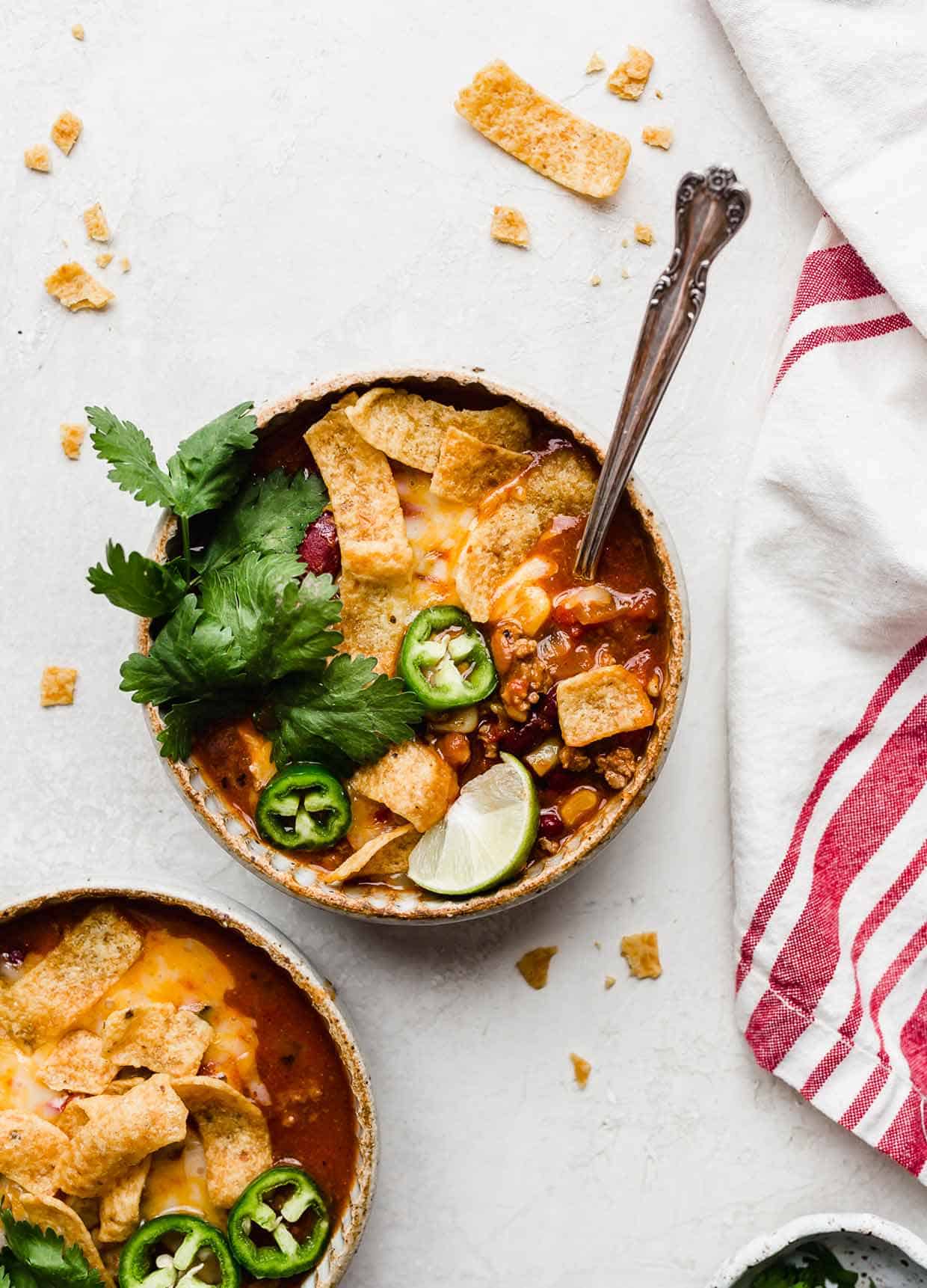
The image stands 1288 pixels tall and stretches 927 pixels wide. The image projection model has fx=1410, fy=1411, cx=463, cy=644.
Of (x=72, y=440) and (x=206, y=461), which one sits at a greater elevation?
(x=72, y=440)

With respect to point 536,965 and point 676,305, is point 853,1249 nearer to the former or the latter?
point 536,965

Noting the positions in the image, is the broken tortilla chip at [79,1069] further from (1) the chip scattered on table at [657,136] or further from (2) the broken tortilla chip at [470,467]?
Answer: (1) the chip scattered on table at [657,136]

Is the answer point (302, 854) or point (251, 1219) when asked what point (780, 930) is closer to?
point (302, 854)

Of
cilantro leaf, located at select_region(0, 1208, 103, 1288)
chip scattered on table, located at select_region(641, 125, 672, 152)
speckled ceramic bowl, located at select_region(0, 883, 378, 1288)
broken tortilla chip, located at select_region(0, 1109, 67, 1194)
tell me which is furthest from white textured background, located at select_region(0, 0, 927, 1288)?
cilantro leaf, located at select_region(0, 1208, 103, 1288)

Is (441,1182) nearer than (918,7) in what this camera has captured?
No

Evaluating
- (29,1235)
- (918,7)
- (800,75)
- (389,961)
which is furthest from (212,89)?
(29,1235)

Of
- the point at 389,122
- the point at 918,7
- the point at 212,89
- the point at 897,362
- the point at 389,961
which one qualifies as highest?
the point at 212,89

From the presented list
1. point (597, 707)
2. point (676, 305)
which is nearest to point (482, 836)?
point (597, 707)
